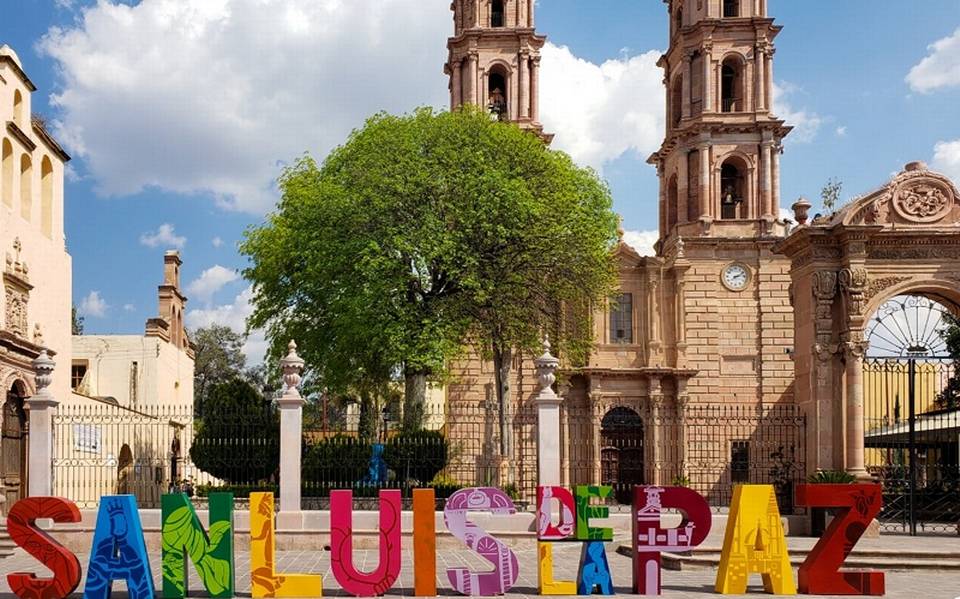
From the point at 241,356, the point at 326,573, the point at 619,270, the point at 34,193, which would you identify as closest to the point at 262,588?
the point at 326,573

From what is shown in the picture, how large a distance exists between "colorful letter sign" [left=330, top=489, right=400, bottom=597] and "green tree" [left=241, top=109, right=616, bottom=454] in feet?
50.8

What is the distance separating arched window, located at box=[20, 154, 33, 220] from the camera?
89.4 ft

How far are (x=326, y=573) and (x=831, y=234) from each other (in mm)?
11463

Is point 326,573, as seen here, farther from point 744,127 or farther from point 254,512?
point 744,127

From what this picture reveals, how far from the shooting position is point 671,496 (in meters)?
14.0

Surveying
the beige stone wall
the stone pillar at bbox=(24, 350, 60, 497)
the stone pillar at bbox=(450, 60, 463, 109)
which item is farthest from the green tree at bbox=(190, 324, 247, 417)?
the stone pillar at bbox=(24, 350, 60, 497)

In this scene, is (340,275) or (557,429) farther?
(340,275)

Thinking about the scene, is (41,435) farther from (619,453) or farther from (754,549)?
(619,453)

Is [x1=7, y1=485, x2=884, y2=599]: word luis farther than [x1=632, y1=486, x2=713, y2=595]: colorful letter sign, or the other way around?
[x1=632, y1=486, x2=713, y2=595]: colorful letter sign

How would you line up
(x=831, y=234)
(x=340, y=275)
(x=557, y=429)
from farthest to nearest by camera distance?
(x=340, y=275) < (x=831, y=234) < (x=557, y=429)

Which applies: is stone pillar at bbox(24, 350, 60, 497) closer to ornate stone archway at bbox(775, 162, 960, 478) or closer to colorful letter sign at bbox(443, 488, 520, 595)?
colorful letter sign at bbox(443, 488, 520, 595)

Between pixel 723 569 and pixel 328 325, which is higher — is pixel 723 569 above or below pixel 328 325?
below

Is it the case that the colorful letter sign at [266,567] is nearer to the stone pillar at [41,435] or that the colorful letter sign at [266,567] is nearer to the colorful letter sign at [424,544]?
the colorful letter sign at [424,544]

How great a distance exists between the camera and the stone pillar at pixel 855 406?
21.6m
